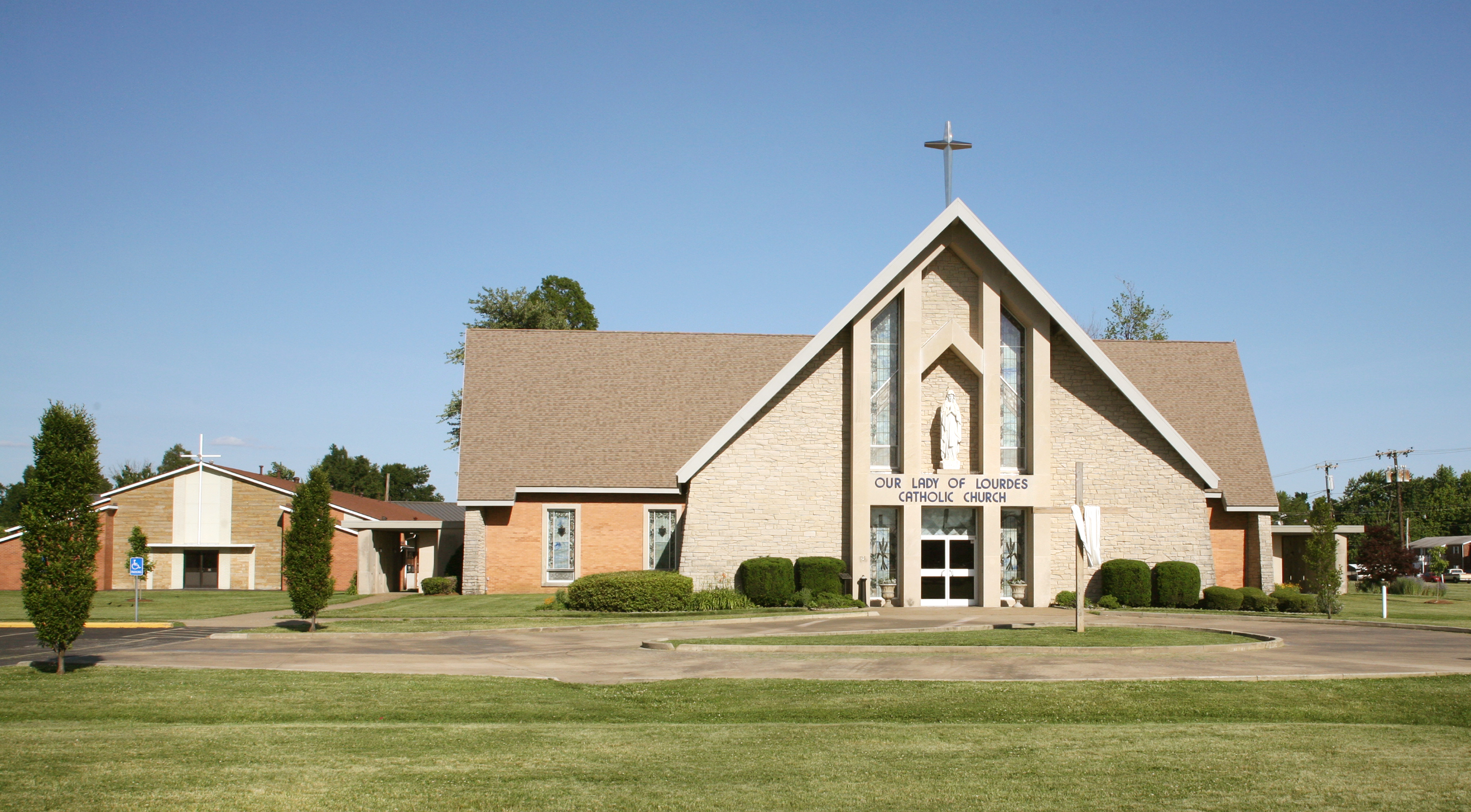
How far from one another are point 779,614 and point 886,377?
7.09 m

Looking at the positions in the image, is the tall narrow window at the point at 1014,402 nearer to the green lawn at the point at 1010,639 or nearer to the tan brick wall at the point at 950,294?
the tan brick wall at the point at 950,294

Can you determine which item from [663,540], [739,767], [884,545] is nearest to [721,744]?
[739,767]

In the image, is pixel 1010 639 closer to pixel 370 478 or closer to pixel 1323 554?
pixel 1323 554

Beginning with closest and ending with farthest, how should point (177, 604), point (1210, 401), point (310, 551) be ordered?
point (310, 551) < point (177, 604) < point (1210, 401)

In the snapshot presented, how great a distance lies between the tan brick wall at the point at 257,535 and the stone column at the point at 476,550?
569 inches

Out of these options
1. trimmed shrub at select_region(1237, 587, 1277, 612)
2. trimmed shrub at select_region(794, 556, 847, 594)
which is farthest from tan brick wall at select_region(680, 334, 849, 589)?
trimmed shrub at select_region(1237, 587, 1277, 612)

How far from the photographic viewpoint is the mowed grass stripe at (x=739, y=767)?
8.15 meters

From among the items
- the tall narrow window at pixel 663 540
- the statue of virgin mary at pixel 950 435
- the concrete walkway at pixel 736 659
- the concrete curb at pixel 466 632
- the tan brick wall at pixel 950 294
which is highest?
the tan brick wall at pixel 950 294

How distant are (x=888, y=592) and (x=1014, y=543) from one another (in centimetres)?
360

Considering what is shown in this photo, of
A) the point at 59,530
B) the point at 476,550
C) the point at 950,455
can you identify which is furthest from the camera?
the point at 476,550

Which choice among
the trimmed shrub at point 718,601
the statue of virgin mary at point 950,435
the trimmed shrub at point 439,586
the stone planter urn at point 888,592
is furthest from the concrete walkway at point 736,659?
the trimmed shrub at point 439,586

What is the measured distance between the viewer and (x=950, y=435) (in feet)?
91.4

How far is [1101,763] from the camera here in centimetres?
935

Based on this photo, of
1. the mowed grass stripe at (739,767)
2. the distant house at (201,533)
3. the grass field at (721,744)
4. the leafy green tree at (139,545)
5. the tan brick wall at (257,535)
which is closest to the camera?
the mowed grass stripe at (739,767)
